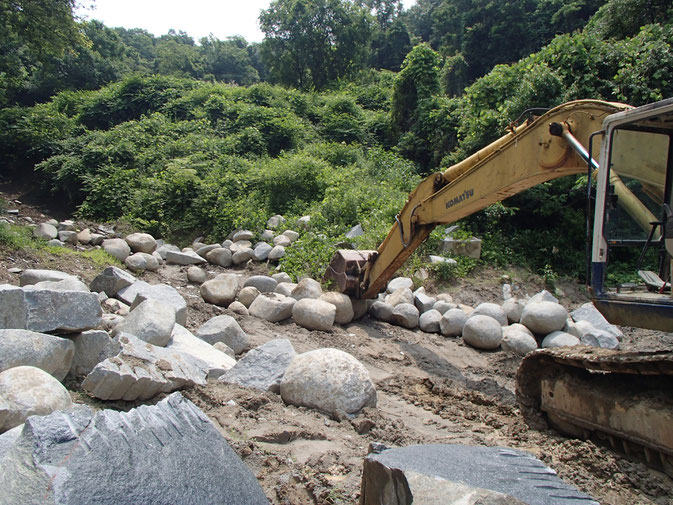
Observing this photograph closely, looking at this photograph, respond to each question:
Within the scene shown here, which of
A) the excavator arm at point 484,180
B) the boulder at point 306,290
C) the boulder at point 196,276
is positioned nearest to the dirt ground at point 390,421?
the boulder at point 306,290

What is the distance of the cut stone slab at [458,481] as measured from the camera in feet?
6.09

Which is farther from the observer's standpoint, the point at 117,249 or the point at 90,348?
the point at 117,249

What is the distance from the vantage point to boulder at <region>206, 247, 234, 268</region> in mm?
A: 9031

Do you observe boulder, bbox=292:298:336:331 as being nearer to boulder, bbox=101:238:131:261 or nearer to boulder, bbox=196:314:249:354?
boulder, bbox=196:314:249:354

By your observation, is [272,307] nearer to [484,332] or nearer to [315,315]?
[315,315]

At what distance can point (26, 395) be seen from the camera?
2.61 metres

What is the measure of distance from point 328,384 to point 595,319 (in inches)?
184

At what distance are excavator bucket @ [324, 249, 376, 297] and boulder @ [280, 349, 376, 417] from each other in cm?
281

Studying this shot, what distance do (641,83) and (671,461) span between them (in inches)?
329

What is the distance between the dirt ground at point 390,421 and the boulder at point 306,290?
64 centimetres

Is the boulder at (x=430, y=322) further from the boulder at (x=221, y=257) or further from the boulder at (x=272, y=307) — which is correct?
the boulder at (x=221, y=257)

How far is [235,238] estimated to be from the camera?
32.2 ft

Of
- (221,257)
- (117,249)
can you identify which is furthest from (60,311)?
(221,257)

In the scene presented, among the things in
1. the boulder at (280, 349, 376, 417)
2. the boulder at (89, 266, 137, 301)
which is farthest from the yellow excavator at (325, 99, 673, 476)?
the boulder at (89, 266, 137, 301)
